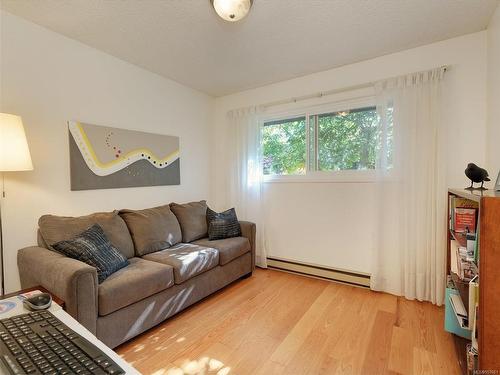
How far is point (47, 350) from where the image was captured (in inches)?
26.6

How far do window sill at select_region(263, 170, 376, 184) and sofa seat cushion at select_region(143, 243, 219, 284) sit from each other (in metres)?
1.29

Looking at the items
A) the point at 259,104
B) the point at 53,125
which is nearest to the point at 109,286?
the point at 53,125

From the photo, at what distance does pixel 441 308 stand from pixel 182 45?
11.0 feet

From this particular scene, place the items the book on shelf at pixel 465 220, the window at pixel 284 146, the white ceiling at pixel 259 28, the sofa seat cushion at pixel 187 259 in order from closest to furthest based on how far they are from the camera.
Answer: the book on shelf at pixel 465 220, the white ceiling at pixel 259 28, the sofa seat cushion at pixel 187 259, the window at pixel 284 146

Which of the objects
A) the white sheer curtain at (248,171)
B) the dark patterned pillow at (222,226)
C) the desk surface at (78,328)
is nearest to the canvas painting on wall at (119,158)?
the dark patterned pillow at (222,226)

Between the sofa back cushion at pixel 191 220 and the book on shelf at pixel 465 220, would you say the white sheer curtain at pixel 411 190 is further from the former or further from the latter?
the sofa back cushion at pixel 191 220

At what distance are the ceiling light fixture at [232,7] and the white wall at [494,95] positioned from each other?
1.85 m

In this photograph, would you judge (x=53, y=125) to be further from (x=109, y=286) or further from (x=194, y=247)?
(x=194, y=247)

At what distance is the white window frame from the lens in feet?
8.64

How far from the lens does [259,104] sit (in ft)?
10.8

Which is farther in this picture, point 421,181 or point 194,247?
point 194,247

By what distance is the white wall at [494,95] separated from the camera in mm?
1822

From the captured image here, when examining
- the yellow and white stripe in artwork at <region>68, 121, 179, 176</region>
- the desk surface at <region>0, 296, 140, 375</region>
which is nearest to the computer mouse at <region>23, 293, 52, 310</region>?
the desk surface at <region>0, 296, 140, 375</region>

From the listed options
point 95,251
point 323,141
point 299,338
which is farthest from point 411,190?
point 95,251
